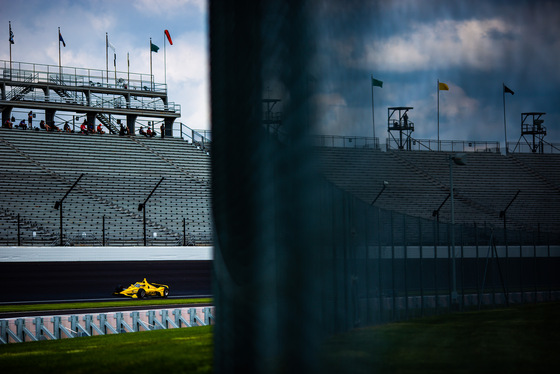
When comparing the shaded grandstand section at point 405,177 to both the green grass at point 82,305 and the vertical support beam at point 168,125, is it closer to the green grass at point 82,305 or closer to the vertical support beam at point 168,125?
the green grass at point 82,305

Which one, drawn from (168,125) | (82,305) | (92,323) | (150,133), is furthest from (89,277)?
(168,125)

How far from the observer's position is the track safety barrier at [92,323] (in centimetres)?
1711

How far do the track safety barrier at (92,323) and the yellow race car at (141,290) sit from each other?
33.8 ft

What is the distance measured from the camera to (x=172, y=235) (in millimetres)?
35438

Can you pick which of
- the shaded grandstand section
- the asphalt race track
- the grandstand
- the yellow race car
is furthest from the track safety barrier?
the grandstand

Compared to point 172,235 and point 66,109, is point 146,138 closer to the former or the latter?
point 66,109

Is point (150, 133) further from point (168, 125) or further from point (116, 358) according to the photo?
point (116, 358)

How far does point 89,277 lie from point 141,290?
262 centimetres

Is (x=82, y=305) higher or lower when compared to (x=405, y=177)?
lower

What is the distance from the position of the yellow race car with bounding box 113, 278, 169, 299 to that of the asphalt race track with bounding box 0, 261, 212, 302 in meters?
1.14

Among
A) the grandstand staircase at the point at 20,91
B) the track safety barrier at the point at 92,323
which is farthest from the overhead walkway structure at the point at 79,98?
the track safety barrier at the point at 92,323

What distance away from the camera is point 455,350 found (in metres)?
4.71

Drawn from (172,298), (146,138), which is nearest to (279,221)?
(172,298)

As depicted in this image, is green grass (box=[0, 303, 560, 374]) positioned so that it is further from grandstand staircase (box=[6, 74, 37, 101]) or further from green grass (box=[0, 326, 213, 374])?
grandstand staircase (box=[6, 74, 37, 101])
